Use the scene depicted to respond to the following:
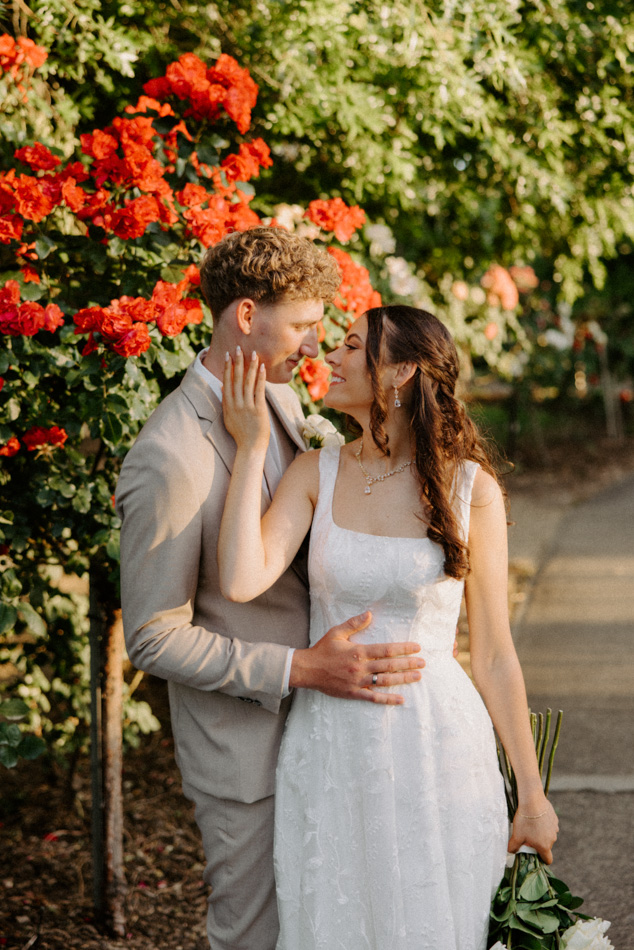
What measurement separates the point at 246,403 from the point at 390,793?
0.86 meters

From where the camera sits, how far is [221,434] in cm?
194

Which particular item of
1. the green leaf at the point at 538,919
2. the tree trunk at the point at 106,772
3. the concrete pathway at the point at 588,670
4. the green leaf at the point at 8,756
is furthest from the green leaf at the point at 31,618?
the concrete pathway at the point at 588,670

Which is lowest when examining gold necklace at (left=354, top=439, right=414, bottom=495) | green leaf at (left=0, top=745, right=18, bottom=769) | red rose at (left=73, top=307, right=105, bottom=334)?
green leaf at (left=0, top=745, right=18, bottom=769)

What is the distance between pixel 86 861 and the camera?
10.8 ft

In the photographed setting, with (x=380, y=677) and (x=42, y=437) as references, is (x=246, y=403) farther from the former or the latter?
(x=42, y=437)

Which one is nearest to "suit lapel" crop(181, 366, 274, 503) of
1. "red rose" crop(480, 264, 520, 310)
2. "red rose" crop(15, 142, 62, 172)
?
"red rose" crop(15, 142, 62, 172)

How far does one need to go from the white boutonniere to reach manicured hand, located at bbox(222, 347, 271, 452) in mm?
391

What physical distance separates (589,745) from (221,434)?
9.09 ft

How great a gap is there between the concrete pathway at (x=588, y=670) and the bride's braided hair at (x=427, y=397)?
5.61ft

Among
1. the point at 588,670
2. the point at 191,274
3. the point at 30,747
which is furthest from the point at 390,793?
the point at 588,670

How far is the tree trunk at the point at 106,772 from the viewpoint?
2.84 meters

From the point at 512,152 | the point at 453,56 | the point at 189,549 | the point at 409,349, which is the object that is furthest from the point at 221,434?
the point at 512,152

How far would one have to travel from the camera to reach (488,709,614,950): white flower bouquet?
1.83 m

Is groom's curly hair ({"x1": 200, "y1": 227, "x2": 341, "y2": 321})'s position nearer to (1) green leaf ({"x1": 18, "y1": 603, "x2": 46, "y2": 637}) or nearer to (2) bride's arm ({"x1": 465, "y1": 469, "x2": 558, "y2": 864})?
(2) bride's arm ({"x1": 465, "y1": 469, "x2": 558, "y2": 864})
